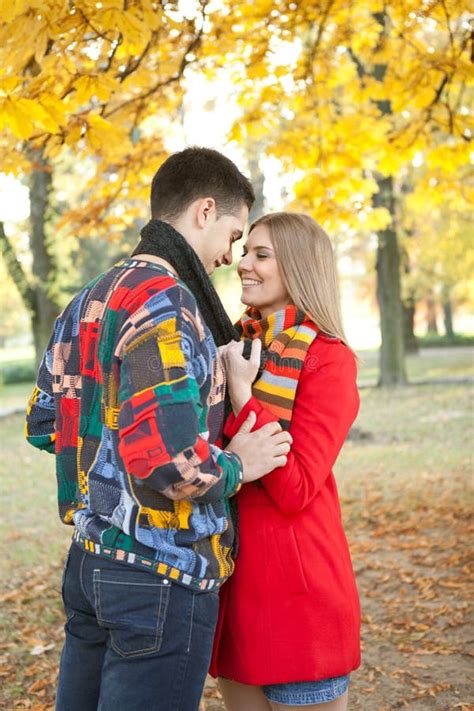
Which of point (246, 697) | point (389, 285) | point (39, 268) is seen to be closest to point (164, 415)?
point (246, 697)

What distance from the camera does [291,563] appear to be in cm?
243

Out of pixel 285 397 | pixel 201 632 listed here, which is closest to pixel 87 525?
pixel 201 632

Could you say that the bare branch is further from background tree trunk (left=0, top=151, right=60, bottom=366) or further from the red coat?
the red coat

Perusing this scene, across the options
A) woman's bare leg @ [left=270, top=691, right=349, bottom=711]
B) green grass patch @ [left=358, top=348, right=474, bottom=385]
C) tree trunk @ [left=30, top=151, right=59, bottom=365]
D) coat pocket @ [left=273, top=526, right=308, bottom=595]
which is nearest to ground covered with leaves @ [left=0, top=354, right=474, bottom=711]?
woman's bare leg @ [left=270, top=691, right=349, bottom=711]

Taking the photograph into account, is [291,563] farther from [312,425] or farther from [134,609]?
[134,609]

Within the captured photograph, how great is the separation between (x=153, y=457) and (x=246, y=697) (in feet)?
3.79

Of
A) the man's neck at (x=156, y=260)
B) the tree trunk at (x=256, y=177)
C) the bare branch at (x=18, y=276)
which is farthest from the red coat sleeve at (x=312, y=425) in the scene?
the tree trunk at (x=256, y=177)

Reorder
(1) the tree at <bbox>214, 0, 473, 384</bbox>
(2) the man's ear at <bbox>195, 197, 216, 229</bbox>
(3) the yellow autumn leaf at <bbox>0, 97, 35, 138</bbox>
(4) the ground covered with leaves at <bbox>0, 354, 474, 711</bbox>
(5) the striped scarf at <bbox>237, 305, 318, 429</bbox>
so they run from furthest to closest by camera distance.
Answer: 1. (1) the tree at <bbox>214, 0, 473, 384</bbox>
2. (4) the ground covered with leaves at <bbox>0, 354, 474, 711</bbox>
3. (3) the yellow autumn leaf at <bbox>0, 97, 35, 138</bbox>
4. (5) the striped scarf at <bbox>237, 305, 318, 429</bbox>
5. (2) the man's ear at <bbox>195, 197, 216, 229</bbox>

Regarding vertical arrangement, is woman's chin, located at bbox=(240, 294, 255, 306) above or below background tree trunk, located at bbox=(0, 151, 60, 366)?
below

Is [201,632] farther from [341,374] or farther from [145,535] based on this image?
[341,374]

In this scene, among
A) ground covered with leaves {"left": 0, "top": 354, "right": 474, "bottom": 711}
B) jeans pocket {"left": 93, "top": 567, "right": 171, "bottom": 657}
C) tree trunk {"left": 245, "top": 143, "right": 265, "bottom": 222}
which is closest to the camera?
jeans pocket {"left": 93, "top": 567, "right": 171, "bottom": 657}

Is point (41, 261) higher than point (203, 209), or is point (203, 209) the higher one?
point (41, 261)

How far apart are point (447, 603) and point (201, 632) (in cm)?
383

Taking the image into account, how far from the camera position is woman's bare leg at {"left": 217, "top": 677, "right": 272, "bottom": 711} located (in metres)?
2.63
